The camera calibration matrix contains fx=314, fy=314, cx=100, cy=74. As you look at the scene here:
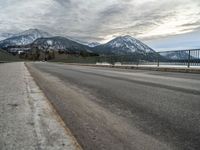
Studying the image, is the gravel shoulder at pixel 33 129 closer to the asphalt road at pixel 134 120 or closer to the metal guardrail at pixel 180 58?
the asphalt road at pixel 134 120

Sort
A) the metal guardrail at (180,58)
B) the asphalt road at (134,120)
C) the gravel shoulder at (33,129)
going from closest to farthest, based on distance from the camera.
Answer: the gravel shoulder at (33,129) → the asphalt road at (134,120) → the metal guardrail at (180,58)

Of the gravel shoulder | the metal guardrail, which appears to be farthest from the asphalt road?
the metal guardrail

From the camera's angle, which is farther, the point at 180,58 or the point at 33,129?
the point at 180,58

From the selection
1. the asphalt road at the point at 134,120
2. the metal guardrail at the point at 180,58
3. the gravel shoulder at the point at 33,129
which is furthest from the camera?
the metal guardrail at the point at 180,58

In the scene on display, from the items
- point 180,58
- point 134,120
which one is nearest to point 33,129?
point 134,120

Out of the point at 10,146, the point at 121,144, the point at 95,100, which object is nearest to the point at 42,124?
the point at 10,146

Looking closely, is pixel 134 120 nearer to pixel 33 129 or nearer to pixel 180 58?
pixel 33 129

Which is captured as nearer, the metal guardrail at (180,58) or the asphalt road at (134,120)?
the asphalt road at (134,120)

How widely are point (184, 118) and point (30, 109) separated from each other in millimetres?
3099

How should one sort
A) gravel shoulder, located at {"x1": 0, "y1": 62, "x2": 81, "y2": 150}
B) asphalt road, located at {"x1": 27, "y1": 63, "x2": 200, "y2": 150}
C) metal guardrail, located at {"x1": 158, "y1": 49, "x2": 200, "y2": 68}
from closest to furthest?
gravel shoulder, located at {"x1": 0, "y1": 62, "x2": 81, "y2": 150}, asphalt road, located at {"x1": 27, "y1": 63, "x2": 200, "y2": 150}, metal guardrail, located at {"x1": 158, "y1": 49, "x2": 200, "y2": 68}

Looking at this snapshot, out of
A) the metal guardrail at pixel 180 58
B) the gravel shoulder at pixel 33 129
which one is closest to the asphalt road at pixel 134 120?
the gravel shoulder at pixel 33 129

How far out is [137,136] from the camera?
4582mm

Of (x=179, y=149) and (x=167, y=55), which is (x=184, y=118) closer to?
(x=179, y=149)

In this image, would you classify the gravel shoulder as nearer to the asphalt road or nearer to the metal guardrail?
the asphalt road
